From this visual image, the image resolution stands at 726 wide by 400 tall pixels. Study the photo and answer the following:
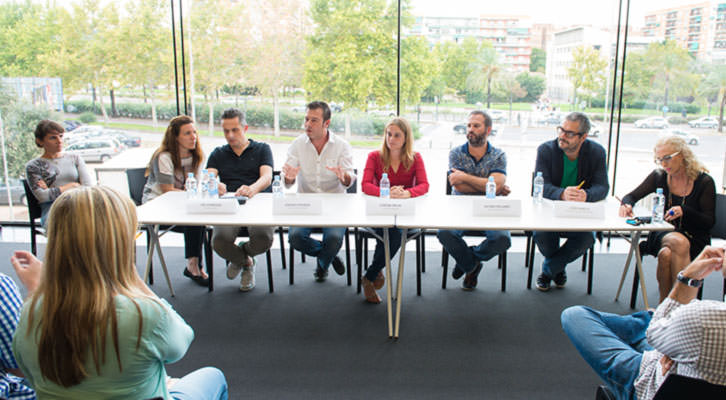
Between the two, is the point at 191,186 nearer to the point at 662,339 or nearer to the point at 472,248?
the point at 472,248

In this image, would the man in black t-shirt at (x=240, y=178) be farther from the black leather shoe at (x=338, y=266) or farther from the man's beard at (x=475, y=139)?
the man's beard at (x=475, y=139)

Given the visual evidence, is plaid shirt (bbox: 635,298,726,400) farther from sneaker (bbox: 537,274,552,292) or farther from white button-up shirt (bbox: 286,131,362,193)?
white button-up shirt (bbox: 286,131,362,193)

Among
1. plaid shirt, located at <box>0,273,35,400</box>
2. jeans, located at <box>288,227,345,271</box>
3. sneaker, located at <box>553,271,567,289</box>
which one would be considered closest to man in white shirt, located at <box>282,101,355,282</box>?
jeans, located at <box>288,227,345,271</box>

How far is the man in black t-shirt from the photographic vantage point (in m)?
3.74

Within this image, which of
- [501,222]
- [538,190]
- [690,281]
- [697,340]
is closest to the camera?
[697,340]

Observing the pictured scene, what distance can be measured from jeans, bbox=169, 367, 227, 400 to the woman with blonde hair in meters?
2.25

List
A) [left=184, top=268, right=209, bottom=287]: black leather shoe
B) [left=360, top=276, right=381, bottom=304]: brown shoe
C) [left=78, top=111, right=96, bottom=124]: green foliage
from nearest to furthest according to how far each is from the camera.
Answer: [left=360, top=276, right=381, bottom=304]: brown shoe
[left=184, top=268, right=209, bottom=287]: black leather shoe
[left=78, top=111, right=96, bottom=124]: green foliage

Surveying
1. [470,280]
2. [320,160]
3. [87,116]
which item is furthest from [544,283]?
[87,116]

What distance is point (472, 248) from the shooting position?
3.74 meters

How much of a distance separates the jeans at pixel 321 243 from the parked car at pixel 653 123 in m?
3.35

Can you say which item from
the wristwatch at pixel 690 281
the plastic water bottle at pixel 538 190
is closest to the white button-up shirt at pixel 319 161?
the plastic water bottle at pixel 538 190

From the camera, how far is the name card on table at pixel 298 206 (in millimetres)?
3244

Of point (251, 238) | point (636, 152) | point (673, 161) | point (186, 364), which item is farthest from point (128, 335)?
point (636, 152)

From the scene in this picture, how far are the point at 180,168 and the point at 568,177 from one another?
283cm
